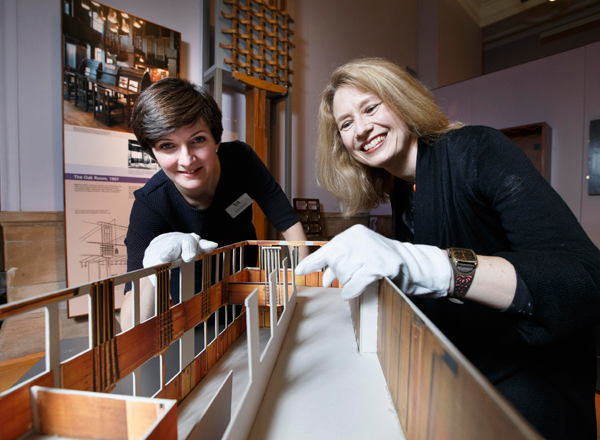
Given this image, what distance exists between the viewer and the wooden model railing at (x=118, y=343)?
9.6 inches

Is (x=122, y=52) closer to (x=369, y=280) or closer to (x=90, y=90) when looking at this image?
(x=90, y=90)

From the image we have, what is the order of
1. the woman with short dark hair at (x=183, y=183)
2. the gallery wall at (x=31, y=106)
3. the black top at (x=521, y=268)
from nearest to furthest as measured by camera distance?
the black top at (x=521, y=268), the woman with short dark hair at (x=183, y=183), the gallery wall at (x=31, y=106)

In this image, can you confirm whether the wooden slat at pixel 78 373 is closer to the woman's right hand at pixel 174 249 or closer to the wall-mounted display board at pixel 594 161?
the woman's right hand at pixel 174 249

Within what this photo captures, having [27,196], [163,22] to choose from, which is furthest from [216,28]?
[27,196]

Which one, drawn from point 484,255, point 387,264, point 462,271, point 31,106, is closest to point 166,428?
point 387,264

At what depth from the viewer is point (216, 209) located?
1163 millimetres

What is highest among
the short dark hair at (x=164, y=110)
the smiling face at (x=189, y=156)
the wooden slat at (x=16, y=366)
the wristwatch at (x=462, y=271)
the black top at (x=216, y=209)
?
the short dark hair at (x=164, y=110)

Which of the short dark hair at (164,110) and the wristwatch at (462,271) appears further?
the short dark hair at (164,110)

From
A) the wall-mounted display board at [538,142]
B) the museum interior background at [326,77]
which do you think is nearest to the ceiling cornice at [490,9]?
the museum interior background at [326,77]

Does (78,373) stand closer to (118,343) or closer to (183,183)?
(118,343)

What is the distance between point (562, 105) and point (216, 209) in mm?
4247

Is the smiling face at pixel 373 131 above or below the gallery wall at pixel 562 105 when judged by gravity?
below

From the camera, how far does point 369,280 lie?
0.55 metres

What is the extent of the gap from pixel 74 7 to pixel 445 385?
8.62ft
